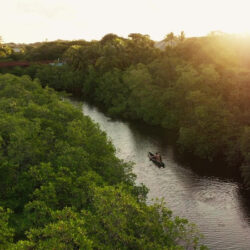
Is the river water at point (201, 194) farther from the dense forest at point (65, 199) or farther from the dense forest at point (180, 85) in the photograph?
the dense forest at point (65, 199)

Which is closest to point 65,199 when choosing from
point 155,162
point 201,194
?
point 201,194

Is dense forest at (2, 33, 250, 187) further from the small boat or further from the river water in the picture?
the small boat

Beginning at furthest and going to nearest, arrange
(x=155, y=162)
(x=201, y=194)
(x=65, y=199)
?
(x=155, y=162) → (x=201, y=194) → (x=65, y=199)

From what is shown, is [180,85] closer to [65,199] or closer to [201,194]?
[201,194]

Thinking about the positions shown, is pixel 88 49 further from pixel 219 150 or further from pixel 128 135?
pixel 219 150

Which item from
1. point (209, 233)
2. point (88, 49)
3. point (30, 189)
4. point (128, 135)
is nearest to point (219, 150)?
point (128, 135)

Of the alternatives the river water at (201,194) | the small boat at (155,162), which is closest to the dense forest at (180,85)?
the river water at (201,194)
